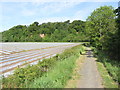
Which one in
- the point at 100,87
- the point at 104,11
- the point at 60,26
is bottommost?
the point at 100,87

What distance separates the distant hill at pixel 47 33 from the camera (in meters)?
50.8

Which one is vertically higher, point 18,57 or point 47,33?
point 47,33

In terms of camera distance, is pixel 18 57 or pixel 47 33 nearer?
pixel 18 57

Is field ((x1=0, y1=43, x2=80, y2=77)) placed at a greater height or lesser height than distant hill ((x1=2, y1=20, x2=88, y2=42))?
lesser

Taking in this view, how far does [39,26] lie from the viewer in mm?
68000

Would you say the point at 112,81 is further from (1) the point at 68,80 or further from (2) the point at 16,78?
(2) the point at 16,78

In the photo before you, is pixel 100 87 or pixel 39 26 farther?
pixel 39 26

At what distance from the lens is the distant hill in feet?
167

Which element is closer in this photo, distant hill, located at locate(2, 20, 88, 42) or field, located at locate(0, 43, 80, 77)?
field, located at locate(0, 43, 80, 77)

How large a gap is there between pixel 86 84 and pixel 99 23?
11944 mm

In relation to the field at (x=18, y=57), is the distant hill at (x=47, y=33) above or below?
above

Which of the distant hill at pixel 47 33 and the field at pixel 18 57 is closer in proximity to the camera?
the field at pixel 18 57

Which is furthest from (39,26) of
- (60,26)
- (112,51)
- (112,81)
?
(112,81)

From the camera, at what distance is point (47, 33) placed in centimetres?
6284
